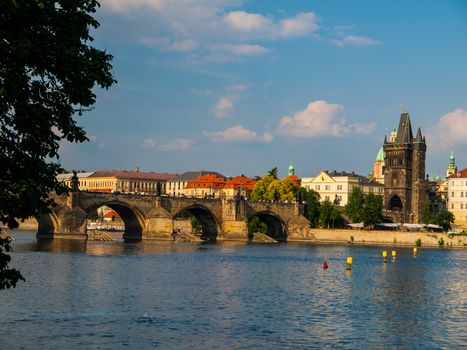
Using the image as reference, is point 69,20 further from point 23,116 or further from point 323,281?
point 323,281

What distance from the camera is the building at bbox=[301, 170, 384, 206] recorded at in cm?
17114

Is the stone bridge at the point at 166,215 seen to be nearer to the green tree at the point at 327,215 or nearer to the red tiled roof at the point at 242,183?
the green tree at the point at 327,215

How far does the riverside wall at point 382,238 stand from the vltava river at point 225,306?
50514 mm

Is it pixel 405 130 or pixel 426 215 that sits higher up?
pixel 405 130

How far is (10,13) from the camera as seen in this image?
1525cm

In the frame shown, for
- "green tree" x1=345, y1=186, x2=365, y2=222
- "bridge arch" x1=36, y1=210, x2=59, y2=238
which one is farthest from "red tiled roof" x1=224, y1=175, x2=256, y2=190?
"bridge arch" x1=36, y1=210, x2=59, y2=238

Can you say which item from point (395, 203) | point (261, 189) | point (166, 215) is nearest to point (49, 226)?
point (166, 215)

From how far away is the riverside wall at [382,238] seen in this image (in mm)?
112875

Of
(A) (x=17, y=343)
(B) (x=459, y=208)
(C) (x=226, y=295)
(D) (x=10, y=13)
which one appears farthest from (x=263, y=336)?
(B) (x=459, y=208)

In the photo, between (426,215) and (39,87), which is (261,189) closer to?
(426,215)

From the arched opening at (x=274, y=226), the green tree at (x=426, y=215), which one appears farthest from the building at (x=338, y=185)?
the arched opening at (x=274, y=226)

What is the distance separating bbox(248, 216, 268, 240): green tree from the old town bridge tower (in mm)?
33507

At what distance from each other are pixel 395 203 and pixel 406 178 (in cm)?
544

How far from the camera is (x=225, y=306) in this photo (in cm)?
3653
